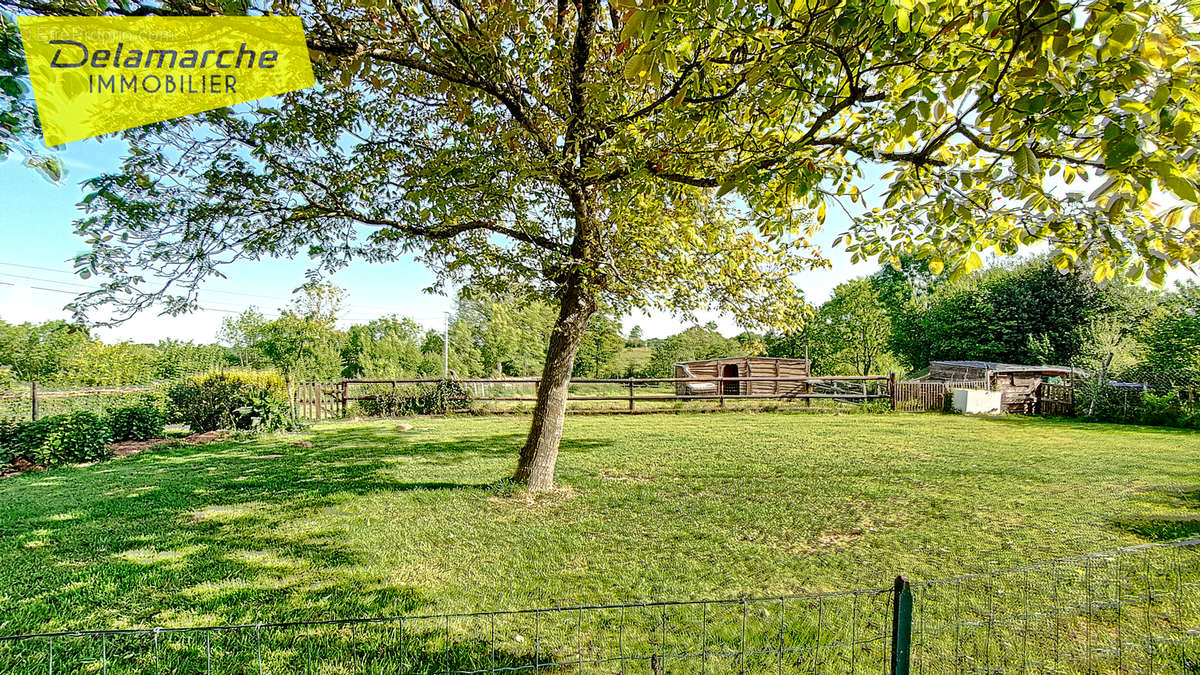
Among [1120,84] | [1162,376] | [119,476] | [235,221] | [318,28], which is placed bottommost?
[119,476]

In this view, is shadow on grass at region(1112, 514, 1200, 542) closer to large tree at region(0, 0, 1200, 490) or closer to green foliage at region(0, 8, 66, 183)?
large tree at region(0, 0, 1200, 490)

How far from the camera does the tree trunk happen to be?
630cm

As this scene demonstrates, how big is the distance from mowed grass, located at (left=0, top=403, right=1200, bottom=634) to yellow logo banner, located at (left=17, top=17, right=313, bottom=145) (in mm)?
3050

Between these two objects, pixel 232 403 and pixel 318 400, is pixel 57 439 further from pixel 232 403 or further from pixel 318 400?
pixel 318 400

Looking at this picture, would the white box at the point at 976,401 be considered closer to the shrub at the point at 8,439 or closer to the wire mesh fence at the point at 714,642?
the wire mesh fence at the point at 714,642

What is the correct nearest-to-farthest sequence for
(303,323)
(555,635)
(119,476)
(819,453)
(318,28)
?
(555,635)
(318,28)
(119,476)
(819,453)
(303,323)

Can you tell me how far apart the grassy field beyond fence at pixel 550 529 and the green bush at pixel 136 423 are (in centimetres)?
225

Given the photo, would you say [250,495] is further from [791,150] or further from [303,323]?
[303,323]

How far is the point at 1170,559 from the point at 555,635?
5042 mm

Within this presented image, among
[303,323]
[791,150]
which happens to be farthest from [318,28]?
[303,323]

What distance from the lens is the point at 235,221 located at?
5367 mm

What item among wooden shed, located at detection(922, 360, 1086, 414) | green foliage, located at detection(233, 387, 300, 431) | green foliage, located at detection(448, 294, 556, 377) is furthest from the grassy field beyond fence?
green foliage, located at detection(448, 294, 556, 377)

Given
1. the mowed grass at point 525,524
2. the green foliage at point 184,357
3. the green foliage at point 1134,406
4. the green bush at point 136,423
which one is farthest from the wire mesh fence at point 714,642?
the green foliage at point 184,357

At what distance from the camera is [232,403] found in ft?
39.7
